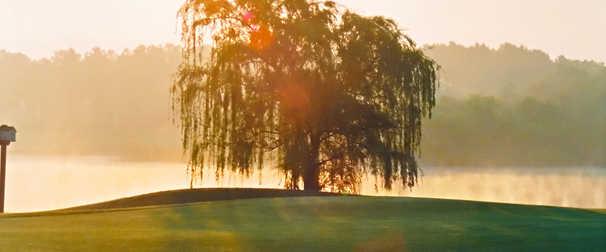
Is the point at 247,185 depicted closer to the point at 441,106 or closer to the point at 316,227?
the point at 316,227

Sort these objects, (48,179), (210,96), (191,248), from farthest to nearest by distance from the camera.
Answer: (48,179) < (210,96) < (191,248)

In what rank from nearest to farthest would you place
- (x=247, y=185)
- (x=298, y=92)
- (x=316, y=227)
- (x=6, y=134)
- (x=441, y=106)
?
(x=316, y=227), (x=6, y=134), (x=298, y=92), (x=247, y=185), (x=441, y=106)

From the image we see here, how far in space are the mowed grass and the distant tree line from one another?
62.3 metres

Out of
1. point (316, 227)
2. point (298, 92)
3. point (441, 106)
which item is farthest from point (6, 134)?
point (441, 106)

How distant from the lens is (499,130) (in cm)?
8256

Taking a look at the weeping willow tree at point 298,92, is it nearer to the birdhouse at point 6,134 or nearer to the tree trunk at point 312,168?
the tree trunk at point 312,168

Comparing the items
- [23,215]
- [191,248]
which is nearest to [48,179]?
[23,215]

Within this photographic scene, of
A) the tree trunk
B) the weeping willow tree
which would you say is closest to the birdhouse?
the weeping willow tree

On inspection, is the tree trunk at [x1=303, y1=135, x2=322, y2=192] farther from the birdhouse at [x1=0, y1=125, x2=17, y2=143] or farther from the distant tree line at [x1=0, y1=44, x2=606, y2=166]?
the distant tree line at [x1=0, y1=44, x2=606, y2=166]

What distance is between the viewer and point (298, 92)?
79.4 ft

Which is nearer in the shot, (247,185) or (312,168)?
(312,168)

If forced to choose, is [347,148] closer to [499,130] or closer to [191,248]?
[191,248]

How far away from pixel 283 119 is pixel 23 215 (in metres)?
9.62

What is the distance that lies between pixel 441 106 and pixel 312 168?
56.9m
